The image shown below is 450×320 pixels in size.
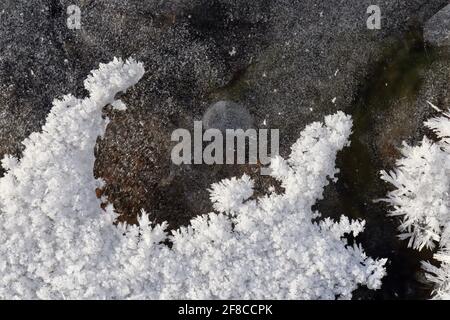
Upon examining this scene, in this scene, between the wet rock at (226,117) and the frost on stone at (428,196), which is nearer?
the frost on stone at (428,196)

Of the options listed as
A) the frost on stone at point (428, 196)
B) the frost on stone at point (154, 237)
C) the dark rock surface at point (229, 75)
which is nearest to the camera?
the frost on stone at point (154, 237)

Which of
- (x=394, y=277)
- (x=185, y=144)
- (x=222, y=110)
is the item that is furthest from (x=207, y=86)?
(x=394, y=277)

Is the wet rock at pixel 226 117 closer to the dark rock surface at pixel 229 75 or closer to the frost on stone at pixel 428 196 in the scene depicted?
the dark rock surface at pixel 229 75

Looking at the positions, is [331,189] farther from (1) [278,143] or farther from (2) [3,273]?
(2) [3,273]

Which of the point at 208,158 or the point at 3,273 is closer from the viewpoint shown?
the point at 3,273

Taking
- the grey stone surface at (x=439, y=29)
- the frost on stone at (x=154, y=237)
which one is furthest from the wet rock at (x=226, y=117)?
the grey stone surface at (x=439, y=29)

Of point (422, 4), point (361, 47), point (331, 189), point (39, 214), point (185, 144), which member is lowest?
point (39, 214)

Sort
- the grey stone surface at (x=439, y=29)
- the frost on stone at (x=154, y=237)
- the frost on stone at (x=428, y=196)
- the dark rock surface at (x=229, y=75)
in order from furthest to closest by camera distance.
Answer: the grey stone surface at (x=439, y=29) → the dark rock surface at (x=229, y=75) → the frost on stone at (x=428, y=196) → the frost on stone at (x=154, y=237)
